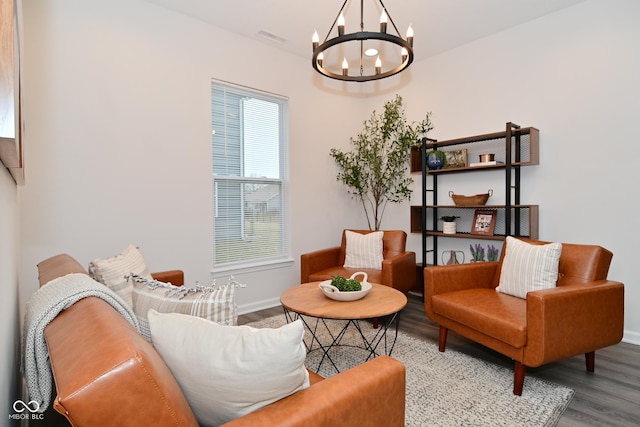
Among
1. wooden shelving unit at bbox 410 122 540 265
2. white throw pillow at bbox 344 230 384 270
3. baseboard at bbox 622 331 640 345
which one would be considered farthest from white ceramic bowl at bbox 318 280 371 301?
baseboard at bbox 622 331 640 345

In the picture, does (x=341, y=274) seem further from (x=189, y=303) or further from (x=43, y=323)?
(x=43, y=323)

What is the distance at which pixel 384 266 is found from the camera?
3.26m

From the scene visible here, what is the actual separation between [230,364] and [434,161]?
363cm

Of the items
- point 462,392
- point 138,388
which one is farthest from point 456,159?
point 138,388

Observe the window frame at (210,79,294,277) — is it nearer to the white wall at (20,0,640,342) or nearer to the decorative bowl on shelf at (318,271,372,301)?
the white wall at (20,0,640,342)

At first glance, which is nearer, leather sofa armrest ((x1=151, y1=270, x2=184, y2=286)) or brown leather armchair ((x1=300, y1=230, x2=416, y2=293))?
leather sofa armrest ((x1=151, y1=270, x2=184, y2=286))

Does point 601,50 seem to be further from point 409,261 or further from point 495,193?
point 409,261

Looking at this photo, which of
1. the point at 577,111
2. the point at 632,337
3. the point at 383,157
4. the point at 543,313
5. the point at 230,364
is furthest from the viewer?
the point at 383,157

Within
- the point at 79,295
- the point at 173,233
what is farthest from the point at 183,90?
the point at 79,295

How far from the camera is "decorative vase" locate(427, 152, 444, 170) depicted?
3.98 meters

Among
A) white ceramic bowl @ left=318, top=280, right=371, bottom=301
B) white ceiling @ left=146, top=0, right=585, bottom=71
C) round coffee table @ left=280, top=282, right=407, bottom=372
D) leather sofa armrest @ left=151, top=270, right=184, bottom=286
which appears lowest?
round coffee table @ left=280, top=282, right=407, bottom=372

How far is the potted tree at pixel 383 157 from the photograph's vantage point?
4.41 metres

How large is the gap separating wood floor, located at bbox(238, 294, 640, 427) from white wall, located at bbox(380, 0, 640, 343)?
615 mm

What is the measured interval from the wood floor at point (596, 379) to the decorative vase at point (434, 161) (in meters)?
1.86
